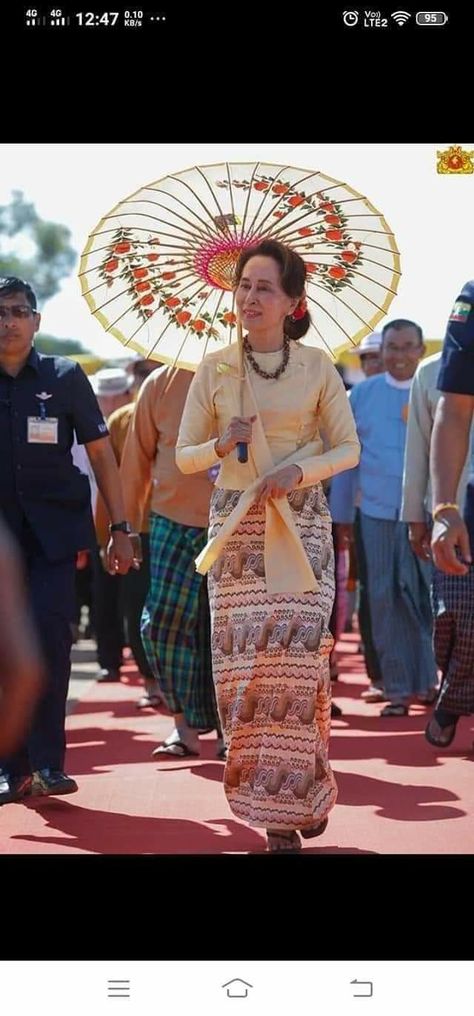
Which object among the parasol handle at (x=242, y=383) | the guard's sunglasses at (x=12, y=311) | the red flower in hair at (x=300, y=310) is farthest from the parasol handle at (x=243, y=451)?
the guard's sunglasses at (x=12, y=311)

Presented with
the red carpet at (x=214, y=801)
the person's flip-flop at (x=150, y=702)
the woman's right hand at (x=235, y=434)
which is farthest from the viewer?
the person's flip-flop at (x=150, y=702)

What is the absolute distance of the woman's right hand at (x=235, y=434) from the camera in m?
5.64

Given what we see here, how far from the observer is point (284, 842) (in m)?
5.68

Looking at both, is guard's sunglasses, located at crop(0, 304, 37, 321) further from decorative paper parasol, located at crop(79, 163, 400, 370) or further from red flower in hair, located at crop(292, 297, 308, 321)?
red flower in hair, located at crop(292, 297, 308, 321)

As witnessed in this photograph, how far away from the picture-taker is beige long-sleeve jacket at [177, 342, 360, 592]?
223 inches

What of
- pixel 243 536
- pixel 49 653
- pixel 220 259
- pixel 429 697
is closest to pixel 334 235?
pixel 220 259

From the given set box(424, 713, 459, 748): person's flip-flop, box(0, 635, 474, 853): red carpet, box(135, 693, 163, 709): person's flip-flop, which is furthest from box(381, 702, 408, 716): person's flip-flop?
box(424, 713, 459, 748): person's flip-flop
